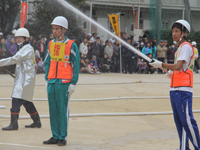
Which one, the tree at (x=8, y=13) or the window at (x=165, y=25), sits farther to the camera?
the window at (x=165, y=25)

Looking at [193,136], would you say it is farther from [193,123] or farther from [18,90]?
[18,90]

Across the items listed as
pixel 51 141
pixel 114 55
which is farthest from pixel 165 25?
pixel 51 141

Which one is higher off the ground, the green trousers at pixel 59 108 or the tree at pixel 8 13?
the tree at pixel 8 13

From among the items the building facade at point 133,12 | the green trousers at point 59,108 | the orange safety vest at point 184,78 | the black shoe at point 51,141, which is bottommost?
the black shoe at point 51,141

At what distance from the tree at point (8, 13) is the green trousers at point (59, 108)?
53.6ft

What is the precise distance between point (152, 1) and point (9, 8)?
11514 mm

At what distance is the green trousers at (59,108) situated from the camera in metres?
5.77

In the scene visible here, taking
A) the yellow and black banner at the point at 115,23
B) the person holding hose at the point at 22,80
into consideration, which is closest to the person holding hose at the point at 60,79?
the person holding hose at the point at 22,80

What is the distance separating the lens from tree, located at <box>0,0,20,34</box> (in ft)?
70.8

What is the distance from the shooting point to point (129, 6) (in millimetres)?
36500

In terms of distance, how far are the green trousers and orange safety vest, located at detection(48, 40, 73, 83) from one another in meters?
0.12

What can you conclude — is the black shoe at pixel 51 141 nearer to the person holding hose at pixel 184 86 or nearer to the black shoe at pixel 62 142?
the black shoe at pixel 62 142

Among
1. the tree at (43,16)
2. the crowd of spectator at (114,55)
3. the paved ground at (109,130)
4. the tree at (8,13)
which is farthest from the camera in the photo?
the tree at (43,16)

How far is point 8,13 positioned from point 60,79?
17320 millimetres
